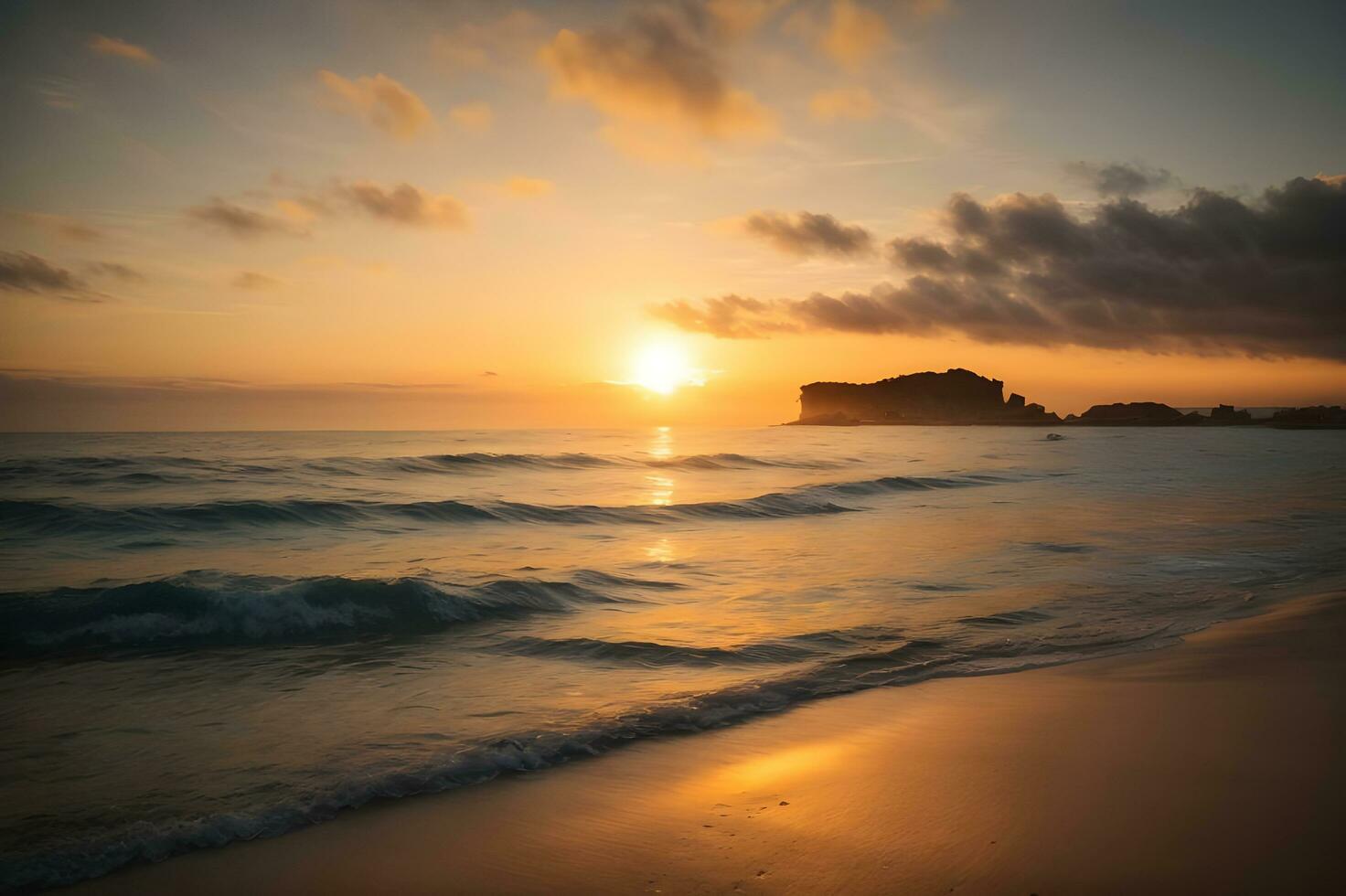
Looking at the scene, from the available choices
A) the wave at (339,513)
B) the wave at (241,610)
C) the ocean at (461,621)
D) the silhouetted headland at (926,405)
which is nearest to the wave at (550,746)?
the ocean at (461,621)

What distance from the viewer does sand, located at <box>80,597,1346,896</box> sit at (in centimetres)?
325

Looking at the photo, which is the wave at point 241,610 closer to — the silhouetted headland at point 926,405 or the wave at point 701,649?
the wave at point 701,649

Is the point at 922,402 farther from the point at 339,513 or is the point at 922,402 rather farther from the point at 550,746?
the point at 550,746

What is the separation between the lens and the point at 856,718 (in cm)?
548

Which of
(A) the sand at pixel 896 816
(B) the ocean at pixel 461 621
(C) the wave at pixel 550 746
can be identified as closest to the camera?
(A) the sand at pixel 896 816

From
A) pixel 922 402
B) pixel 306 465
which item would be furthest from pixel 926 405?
pixel 306 465

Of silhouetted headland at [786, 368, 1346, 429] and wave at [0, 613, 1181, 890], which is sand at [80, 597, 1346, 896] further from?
silhouetted headland at [786, 368, 1346, 429]

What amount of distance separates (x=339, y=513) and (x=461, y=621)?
1080cm

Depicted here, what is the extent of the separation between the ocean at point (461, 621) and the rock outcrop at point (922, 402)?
150 metres

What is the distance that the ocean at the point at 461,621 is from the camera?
4.57m

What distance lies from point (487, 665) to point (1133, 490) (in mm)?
26623

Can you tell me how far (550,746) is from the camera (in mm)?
4898

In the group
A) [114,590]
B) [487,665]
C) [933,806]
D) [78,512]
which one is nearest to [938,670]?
[933,806]

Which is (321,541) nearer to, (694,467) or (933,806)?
(933,806)
